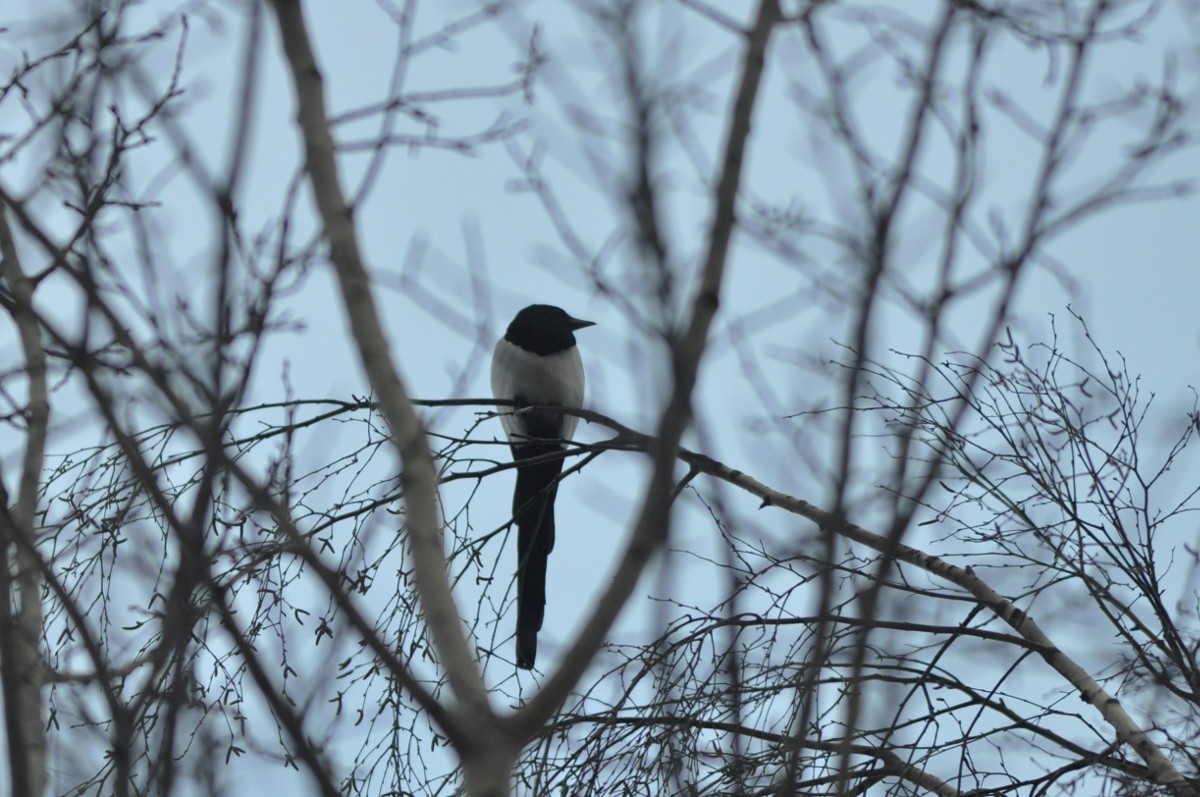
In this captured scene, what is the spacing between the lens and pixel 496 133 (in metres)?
2.46

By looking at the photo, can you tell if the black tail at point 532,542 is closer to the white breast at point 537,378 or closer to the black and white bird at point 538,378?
the black and white bird at point 538,378

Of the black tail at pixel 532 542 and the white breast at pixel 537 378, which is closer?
the black tail at pixel 532 542

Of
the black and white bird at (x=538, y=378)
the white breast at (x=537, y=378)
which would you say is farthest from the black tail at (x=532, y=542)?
the white breast at (x=537, y=378)

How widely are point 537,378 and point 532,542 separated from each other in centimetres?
179

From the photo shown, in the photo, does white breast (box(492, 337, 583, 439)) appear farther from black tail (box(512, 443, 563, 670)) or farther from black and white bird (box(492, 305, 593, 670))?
black tail (box(512, 443, 563, 670))

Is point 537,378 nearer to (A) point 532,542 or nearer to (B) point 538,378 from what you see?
(B) point 538,378

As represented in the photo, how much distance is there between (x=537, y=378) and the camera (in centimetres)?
564

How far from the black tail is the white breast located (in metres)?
0.23

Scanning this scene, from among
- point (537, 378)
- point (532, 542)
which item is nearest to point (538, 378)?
point (537, 378)

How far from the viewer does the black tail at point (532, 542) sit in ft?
12.2

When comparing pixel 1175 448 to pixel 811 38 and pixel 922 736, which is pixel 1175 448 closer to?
pixel 922 736

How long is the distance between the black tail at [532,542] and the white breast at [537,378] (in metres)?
0.23

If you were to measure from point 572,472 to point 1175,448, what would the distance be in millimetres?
1664

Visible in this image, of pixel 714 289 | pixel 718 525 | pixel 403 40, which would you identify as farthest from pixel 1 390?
pixel 718 525
